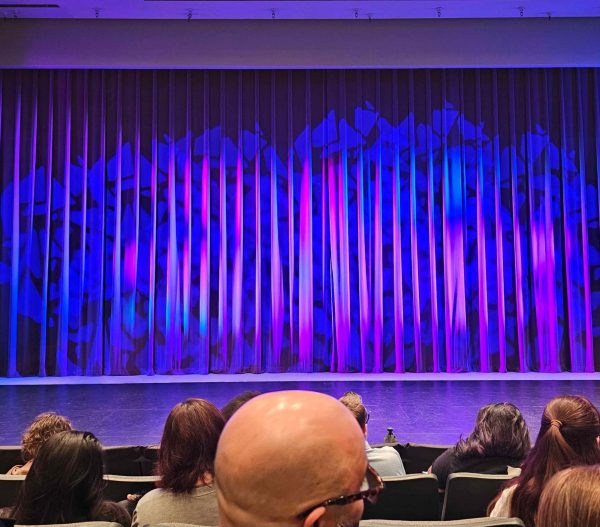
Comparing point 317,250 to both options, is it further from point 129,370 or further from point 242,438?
point 242,438

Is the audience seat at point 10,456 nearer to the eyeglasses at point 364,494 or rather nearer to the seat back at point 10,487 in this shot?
the seat back at point 10,487

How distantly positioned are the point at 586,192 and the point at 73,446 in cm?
915

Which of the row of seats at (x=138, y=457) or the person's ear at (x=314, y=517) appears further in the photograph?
the row of seats at (x=138, y=457)

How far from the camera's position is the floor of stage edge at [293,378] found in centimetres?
884

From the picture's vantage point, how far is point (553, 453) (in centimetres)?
204

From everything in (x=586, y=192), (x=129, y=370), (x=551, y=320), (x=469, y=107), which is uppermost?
(x=469, y=107)

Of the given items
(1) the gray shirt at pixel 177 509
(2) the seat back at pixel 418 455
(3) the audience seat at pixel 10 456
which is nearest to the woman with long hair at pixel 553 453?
(1) the gray shirt at pixel 177 509

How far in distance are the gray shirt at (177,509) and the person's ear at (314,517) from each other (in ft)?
4.70

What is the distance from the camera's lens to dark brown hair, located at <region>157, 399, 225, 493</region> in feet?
7.10

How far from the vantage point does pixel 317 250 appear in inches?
382

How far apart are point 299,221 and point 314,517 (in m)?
8.98

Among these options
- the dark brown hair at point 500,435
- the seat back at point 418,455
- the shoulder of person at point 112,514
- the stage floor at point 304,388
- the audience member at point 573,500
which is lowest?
the stage floor at point 304,388

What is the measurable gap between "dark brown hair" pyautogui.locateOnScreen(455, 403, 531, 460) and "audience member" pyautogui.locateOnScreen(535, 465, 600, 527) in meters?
1.58

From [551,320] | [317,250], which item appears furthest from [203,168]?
[551,320]
